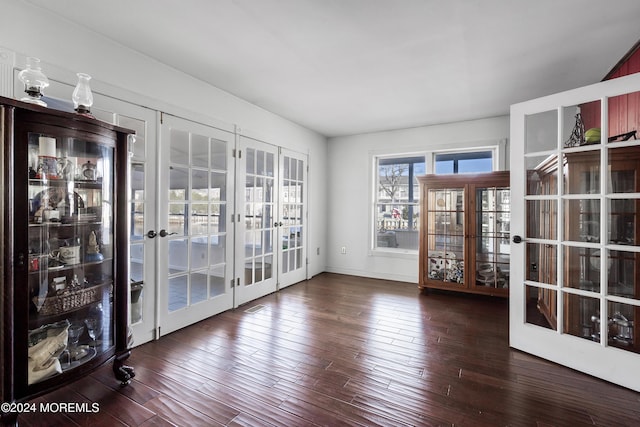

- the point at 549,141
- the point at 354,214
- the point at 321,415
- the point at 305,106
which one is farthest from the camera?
the point at 354,214

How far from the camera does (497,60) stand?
8.75 ft

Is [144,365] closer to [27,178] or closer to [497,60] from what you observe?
[27,178]

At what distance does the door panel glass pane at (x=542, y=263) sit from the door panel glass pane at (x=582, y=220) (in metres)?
0.17

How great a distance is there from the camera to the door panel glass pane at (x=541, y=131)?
7.93ft

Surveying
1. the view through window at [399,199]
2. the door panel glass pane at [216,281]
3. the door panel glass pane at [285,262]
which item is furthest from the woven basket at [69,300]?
the view through window at [399,199]

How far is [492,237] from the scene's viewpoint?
4008mm

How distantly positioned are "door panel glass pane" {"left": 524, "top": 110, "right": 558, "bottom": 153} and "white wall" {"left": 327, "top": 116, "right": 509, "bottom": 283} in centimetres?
190

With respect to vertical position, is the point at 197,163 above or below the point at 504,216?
above

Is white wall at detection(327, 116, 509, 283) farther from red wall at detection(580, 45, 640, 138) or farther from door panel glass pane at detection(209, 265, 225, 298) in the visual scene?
door panel glass pane at detection(209, 265, 225, 298)

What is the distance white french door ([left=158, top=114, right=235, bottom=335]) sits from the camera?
2.82 m

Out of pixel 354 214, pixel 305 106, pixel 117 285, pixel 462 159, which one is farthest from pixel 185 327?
pixel 462 159

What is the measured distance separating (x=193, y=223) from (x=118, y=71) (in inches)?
57.3

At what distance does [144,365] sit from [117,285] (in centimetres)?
73

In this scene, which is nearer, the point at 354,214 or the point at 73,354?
the point at 73,354
